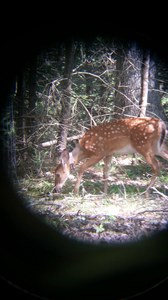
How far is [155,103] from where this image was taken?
2660 millimetres

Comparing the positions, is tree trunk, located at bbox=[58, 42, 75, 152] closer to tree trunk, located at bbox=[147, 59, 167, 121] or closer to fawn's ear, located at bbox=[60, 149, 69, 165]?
fawn's ear, located at bbox=[60, 149, 69, 165]

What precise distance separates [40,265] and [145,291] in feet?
1.09

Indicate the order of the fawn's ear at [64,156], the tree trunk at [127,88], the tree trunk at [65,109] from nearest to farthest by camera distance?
the fawn's ear at [64,156] < the tree trunk at [65,109] < the tree trunk at [127,88]

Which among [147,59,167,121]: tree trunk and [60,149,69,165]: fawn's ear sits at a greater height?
[147,59,167,121]: tree trunk

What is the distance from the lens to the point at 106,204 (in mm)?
1948

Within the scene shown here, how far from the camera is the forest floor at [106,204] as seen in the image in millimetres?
1508

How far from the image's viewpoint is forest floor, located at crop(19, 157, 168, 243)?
1508 millimetres

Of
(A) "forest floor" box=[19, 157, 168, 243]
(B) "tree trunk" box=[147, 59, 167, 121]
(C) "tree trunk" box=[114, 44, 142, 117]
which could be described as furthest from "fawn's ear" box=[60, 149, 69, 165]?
(B) "tree trunk" box=[147, 59, 167, 121]

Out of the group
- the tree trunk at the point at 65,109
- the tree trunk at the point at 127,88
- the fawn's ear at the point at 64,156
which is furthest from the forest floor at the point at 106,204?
the tree trunk at the point at 127,88

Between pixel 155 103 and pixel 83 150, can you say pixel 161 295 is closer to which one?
pixel 83 150

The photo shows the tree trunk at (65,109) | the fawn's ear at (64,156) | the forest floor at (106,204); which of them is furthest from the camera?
the tree trunk at (65,109)

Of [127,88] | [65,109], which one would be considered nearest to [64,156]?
[65,109]

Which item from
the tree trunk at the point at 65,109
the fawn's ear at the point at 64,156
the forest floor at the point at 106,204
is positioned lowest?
the forest floor at the point at 106,204

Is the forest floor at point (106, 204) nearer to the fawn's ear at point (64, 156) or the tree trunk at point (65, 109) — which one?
the fawn's ear at point (64, 156)
